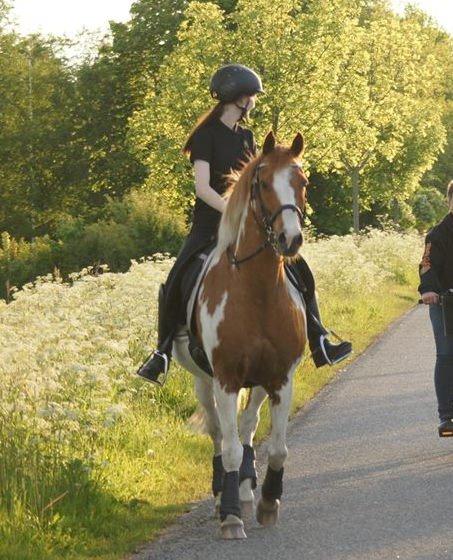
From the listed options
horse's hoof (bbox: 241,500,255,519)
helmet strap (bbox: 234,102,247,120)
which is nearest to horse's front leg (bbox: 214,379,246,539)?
horse's hoof (bbox: 241,500,255,519)

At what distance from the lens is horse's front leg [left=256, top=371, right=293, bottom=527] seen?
760 cm

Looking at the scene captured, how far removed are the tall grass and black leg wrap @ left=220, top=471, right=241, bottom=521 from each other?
0.45 metres

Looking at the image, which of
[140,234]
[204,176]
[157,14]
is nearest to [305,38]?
[140,234]

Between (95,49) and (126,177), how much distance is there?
683 inches

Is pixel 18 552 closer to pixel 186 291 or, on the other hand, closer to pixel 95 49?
pixel 186 291

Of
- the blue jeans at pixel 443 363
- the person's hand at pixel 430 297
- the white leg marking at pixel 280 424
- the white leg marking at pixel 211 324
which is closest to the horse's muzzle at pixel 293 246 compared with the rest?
the white leg marking at pixel 211 324

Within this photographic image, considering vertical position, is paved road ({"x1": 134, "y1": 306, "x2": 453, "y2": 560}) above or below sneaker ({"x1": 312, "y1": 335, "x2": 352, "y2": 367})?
below

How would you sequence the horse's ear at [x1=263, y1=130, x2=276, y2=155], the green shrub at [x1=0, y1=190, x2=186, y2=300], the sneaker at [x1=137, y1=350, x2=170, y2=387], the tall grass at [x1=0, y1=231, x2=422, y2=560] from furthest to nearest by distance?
the green shrub at [x1=0, y1=190, x2=186, y2=300], the sneaker at [x1=137, y1=350, x2=170, y2=387], the horse's ear at [x1=263, y1=130, x2=276, y2=155], the tall grass at [x1=0, y1=231, x2=422, y2=560]

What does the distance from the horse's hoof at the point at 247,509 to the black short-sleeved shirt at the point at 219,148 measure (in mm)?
1795

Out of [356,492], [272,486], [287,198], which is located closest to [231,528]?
[272,486]

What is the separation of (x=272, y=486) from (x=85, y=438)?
155 centimetres

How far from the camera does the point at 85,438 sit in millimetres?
A: 8680

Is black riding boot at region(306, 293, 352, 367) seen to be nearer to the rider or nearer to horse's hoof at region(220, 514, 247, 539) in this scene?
the rider

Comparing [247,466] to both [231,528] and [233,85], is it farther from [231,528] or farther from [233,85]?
[233,85]
